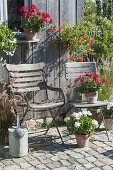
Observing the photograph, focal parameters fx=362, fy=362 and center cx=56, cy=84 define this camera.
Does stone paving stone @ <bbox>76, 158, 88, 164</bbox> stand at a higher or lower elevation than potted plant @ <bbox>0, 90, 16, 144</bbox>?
lower

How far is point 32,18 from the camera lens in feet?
18.0

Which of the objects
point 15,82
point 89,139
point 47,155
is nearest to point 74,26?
point 15,82

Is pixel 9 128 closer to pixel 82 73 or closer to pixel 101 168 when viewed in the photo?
pixel 101 168

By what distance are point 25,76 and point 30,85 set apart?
164mm

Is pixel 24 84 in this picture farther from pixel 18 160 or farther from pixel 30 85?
pixel 18 160

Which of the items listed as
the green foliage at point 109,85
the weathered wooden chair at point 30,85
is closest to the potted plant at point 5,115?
the weathered wooden chair at point 30,85

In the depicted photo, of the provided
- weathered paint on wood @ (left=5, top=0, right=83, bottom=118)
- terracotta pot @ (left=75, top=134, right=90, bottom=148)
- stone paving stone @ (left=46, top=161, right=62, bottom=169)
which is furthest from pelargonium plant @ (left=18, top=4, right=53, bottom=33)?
stone paving stone @ (left=46, top=161, right=62, bottom=169)

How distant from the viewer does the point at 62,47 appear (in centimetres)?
602

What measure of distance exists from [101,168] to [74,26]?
8.20 feet

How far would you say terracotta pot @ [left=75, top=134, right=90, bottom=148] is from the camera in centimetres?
496

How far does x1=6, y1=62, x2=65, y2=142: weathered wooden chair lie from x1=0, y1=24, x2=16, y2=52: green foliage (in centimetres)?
27

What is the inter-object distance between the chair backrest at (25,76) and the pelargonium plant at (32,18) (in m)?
0.57

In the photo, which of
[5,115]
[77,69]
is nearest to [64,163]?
[5,115]

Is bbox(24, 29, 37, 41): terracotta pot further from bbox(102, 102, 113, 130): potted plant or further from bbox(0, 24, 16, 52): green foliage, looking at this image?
bbox(102, 102, 113, 130): potted plant
